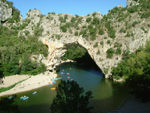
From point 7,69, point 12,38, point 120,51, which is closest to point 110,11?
point 120,51

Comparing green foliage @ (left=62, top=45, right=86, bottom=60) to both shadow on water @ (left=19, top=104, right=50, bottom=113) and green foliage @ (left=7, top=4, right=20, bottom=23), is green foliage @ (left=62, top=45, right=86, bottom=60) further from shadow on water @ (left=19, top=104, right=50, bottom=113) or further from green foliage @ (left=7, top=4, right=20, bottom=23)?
shadow on water @ (left=19, top=104, right=50, bottom=113)

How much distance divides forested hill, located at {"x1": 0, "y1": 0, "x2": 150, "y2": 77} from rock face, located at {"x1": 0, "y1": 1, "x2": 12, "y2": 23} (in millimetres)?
4681

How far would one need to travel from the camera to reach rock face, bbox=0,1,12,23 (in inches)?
1602

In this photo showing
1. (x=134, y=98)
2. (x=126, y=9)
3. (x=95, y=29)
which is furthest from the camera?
(x=126, y=9)

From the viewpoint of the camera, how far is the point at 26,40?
35500 mm

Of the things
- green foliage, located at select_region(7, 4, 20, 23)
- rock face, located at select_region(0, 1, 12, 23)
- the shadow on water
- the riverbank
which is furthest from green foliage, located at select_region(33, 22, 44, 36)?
the riverbank

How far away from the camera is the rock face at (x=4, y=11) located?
4069cm

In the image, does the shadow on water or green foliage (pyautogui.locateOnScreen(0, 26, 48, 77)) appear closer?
the shadow on water

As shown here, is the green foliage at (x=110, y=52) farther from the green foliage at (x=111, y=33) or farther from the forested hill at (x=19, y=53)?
the forested hill at (x=19, y=53)

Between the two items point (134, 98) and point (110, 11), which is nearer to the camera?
point (134, 98)

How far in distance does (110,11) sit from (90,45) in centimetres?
1286

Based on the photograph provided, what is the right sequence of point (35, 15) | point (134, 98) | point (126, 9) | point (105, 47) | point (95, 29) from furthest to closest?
point (35, 15) → point (126, 9) → point (95, 29) → point (105, 47) → point (134, 98)

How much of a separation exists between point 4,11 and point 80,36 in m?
27.5

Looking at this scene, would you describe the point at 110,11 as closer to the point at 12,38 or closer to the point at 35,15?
the point at 35,15
